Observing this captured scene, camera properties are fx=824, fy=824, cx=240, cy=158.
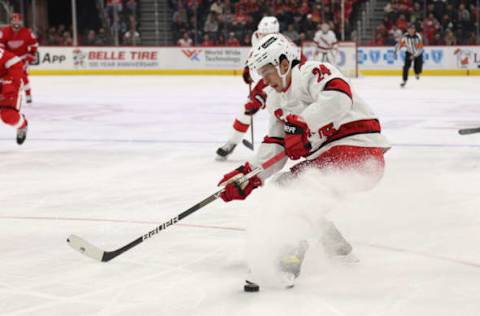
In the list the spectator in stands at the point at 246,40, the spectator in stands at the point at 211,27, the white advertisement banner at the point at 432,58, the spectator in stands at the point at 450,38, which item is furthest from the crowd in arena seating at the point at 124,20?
the spectator in stands at the point at 450,38

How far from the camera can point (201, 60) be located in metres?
16.9

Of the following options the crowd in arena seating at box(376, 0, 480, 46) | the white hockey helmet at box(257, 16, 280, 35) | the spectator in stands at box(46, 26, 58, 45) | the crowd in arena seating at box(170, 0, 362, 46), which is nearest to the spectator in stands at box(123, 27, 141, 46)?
the crowd in arena seating at box(170, 0, 362, 46)

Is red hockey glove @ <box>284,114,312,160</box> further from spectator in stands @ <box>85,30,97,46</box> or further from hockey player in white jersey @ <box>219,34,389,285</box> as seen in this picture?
spectator in stands @ <box>85,30,97,46</box>

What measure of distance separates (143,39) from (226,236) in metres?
14.0

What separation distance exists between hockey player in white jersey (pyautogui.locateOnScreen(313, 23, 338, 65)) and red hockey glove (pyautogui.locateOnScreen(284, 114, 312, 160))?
1315 cm

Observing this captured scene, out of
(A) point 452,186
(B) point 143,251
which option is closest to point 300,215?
(B) point 143,251

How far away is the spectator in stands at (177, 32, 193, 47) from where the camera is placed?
667 inches

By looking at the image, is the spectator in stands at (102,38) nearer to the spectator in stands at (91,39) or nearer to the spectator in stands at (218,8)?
the spectator in stands at (91,39)

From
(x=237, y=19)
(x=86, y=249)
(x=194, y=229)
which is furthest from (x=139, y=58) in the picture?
(x=86, y=249)

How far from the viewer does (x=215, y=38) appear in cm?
1686

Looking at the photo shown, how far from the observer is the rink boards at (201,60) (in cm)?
1566

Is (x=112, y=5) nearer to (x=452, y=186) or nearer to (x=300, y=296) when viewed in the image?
(x=452, y=186)

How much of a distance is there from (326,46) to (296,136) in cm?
1332

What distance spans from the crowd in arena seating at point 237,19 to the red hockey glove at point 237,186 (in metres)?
13.8
